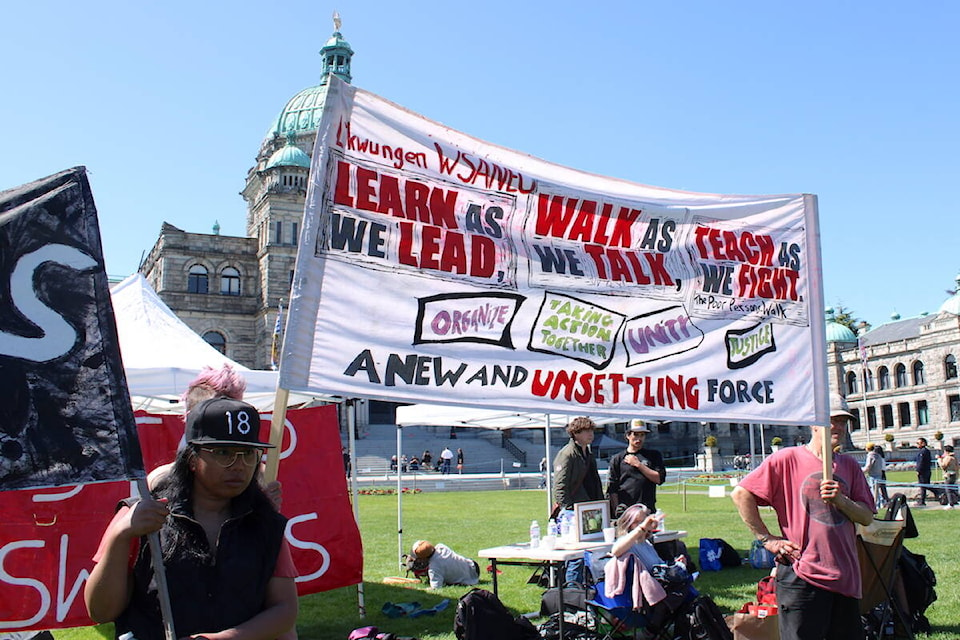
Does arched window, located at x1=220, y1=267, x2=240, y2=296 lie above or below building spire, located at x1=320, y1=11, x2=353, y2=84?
below

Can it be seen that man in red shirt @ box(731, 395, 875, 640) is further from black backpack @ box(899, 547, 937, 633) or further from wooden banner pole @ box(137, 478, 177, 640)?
wooden banner pole @ box(137, 478, 177, 640)

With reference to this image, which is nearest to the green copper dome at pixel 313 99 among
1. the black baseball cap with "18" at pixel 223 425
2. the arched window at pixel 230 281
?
the arched window at pixel 230 281

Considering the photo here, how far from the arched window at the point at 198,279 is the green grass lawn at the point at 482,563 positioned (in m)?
35.6

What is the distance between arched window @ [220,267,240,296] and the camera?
190ft

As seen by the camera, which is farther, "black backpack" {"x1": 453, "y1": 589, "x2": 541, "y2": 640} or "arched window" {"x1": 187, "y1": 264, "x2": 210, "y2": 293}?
"arched window" {"x1": 187, "y1": 264, "x2": 210, "y2": 293}

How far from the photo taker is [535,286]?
4.66 m

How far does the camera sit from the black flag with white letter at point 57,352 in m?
2.69

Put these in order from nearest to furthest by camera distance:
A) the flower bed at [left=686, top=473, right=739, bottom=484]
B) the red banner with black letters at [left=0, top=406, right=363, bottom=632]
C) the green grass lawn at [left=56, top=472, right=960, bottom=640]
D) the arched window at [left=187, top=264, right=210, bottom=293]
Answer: the red banner with black letters at [left=0, top=406, right=363, bottom=632], the green grass lawn at [left=56, top=472, right=960, bottom=640], the flower bed at [left=686, top=473, right=739, bottom=484], the arched window at [left=187, top=264, right=210, bottom=293]

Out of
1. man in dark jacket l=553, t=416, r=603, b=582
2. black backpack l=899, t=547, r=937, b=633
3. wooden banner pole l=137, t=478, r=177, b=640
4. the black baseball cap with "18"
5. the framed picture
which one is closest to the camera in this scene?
wooden banner pole l=137, t=478, r=177, b=640

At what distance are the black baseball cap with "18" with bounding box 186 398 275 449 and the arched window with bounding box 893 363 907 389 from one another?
82874 mm

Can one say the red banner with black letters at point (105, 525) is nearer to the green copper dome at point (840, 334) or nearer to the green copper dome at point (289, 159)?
the green copper dome at point (289, 159)

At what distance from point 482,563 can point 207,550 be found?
32.7 feet

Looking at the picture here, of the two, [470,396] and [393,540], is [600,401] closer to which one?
[470,396]

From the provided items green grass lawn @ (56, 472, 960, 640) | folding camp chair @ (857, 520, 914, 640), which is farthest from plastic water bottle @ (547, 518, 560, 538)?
folding camp chair @ (857, 520, 914, 640)
